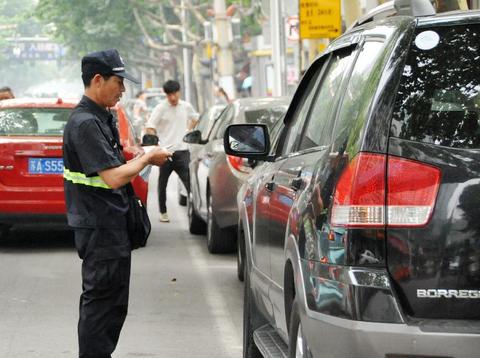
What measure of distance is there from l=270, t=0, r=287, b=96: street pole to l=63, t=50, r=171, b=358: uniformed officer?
74.0 ft

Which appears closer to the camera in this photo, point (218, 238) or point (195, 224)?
point (218, 238)

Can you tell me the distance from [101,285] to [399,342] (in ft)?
7.26

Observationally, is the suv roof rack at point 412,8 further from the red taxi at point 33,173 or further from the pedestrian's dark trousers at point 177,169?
the pedestrian's dark trousers at point 177,169

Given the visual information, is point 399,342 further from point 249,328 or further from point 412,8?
point 249,328

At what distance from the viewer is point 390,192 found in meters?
4.49

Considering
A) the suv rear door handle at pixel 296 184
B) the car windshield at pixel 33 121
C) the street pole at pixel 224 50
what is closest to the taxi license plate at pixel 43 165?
the car windshield at pixel 33 121

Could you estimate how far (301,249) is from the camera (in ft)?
16.7

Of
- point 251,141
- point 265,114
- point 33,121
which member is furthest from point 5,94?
point 251,141

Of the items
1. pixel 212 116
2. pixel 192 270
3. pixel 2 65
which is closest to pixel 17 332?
pixel 192 270

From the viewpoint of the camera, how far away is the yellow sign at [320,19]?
21388 mm

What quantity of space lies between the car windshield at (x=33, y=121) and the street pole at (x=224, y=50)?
105 ft

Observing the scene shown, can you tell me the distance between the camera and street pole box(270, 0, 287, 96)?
29109 millimetres

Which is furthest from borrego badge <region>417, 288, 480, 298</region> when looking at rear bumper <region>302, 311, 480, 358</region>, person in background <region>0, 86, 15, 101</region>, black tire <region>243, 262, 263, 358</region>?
person in background <region>0, 86, 15, 101</region>

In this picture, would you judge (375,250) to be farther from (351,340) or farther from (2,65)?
(2,65)
